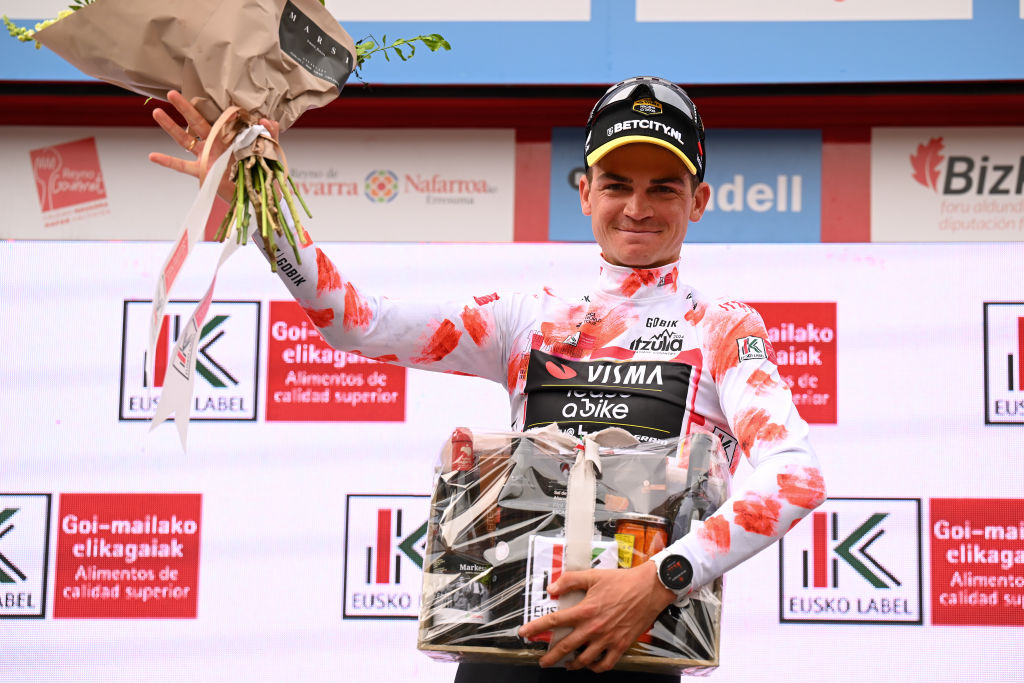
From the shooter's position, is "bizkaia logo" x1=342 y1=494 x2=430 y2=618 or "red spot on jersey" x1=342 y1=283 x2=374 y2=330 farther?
"bizkaia logo" x1=342 y1=494 x2=430 y2=618

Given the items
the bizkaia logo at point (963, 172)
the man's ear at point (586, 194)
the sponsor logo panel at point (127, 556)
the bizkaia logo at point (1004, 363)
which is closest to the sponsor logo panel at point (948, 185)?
the bizkaia logo at point (963, 172)

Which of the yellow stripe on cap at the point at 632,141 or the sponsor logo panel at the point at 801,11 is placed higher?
the sponsor logo panel at the point at 801,11

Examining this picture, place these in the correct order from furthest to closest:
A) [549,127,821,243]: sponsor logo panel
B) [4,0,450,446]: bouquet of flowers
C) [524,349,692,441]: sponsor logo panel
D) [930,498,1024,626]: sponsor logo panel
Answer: [549,127,821,243]: sponsor logo panel
[930,498,1024,626]: sponsor logo panel
[524,349,692,441]: sponsor logo panel
[4,0,450,446]: bouquet of flowers

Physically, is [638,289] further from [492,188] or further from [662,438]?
[492,188]

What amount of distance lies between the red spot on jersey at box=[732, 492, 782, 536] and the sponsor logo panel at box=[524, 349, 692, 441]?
0.20 meters

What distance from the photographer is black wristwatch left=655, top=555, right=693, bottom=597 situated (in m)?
1.33

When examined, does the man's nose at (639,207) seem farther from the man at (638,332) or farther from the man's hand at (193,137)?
the man's hand at (193,137)

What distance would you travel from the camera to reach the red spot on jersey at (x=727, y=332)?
1562 millimetres

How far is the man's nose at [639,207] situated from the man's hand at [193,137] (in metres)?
0.55

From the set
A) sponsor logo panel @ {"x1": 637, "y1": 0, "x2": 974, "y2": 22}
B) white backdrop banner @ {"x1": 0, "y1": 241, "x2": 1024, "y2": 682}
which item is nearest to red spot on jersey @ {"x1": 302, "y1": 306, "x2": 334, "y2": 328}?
white backdrop banner @ {"x1": 0, "y1": 241, "x2": 1024, "y2": 682}

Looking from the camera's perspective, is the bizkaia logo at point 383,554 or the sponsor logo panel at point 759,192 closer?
the bizkaia logo at point 383,554

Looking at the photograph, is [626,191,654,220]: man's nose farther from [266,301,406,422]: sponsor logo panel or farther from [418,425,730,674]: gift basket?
[266,301,406,422]: sponsor logo panel

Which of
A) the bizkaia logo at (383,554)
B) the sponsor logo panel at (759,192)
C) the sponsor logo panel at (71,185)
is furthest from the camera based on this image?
the sponsor logo panel at (71,185)

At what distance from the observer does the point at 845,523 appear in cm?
301
